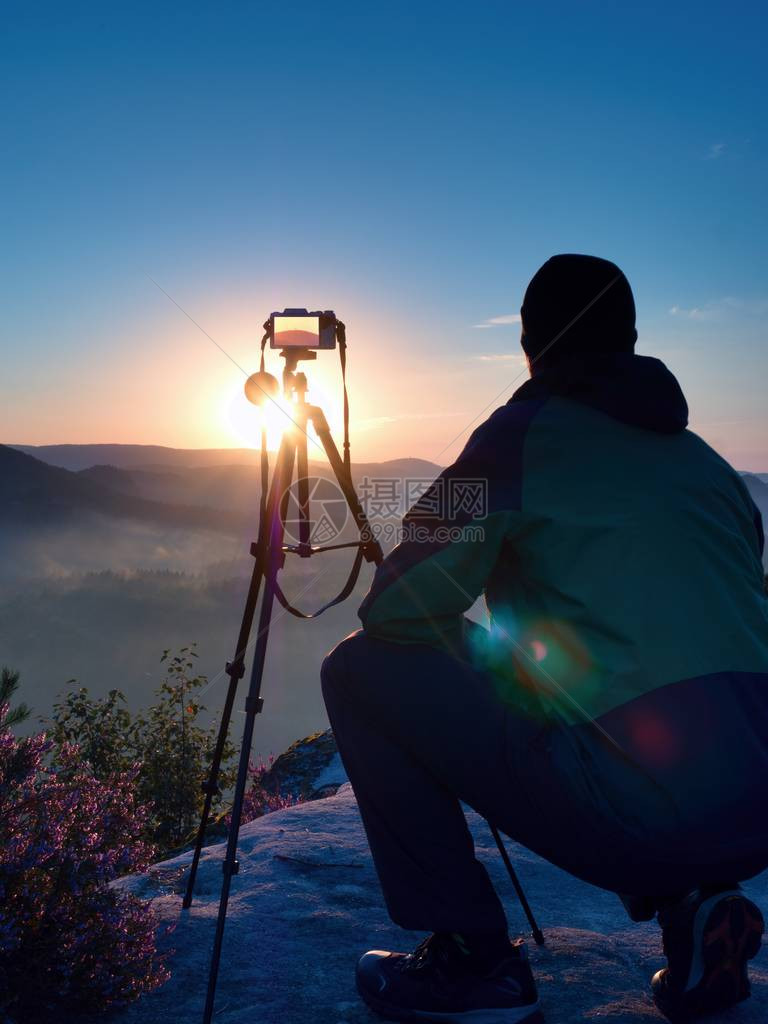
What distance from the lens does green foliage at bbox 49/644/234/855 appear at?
307 inches

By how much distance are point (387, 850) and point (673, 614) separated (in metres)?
1.02

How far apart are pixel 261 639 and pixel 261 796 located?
4.73 m

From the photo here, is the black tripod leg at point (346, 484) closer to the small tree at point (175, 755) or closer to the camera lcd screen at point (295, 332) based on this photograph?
the camera lcd screen at point (295, 332)

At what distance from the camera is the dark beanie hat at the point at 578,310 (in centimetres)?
215

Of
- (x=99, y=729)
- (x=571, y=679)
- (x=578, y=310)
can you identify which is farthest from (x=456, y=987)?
(x=99, y=729)

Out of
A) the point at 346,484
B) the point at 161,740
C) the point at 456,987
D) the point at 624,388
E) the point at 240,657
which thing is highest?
the point at 624,388

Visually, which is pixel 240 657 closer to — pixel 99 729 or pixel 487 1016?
pixel 487 1016

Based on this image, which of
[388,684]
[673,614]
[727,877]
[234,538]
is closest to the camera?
[673,614]

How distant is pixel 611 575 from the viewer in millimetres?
1719

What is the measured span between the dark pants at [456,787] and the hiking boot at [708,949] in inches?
5.9

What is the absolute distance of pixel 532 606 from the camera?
6.19 feet

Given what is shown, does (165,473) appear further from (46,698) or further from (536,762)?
(536,762)

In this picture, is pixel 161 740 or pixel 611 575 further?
pixel 161 740

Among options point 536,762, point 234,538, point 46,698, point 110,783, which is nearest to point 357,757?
point 536,762
